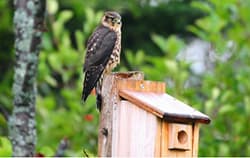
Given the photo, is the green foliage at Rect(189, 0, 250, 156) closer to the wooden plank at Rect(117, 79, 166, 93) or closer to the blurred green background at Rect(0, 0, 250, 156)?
the blurred green background at Rect(0, 0, 250, 156)

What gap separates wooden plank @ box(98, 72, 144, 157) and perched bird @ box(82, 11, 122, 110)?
0.64m

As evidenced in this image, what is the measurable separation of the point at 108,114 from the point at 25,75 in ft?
3.26

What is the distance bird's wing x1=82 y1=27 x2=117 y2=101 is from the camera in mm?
4031

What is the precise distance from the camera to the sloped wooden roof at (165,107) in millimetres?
2963

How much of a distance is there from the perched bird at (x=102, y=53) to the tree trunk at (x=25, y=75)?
0.26 m

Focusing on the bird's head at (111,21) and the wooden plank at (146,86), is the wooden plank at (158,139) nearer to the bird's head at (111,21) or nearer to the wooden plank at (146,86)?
the wooden plank at (146,86)

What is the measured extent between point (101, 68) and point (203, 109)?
9.80ft

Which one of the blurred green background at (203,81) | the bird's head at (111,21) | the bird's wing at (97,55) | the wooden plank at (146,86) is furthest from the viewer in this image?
the blurred green background at (203,81)

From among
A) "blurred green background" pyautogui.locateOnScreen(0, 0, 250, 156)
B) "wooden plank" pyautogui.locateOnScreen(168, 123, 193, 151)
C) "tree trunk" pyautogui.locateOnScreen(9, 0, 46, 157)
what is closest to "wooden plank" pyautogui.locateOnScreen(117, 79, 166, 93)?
"wooden plank" pyautogui.locateOnScreen(168, 123, 193, 151)

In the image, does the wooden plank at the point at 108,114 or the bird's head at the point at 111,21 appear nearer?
the wooden plank at the point at 108,114

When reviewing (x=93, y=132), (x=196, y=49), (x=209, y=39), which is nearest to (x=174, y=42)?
(x=209, y=39)

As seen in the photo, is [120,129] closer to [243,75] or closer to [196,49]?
[243,75]

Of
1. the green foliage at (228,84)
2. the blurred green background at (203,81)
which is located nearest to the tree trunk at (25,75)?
the blurred green background at (203,81)

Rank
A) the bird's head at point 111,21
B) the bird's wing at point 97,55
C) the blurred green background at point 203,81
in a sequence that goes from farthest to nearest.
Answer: the blurred green background at point 203,81, the bird's head at point 111,21, the bird's wing at point 97,55
